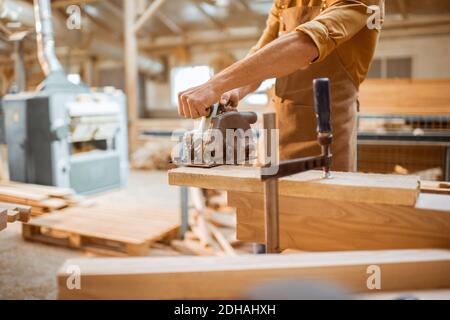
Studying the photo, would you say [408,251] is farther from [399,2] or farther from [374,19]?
[399,2]

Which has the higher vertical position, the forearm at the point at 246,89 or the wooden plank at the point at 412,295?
the forearm at the point at 246,89

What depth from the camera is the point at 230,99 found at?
1.80 meters

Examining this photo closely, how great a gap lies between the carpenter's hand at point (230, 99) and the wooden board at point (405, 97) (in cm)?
411

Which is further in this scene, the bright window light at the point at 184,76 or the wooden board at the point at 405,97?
the bright window light at the point at 184,76

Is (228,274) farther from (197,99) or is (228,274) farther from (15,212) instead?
(15,212)

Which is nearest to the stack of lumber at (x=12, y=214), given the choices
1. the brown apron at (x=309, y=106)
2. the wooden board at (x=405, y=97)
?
the brown apron at (x=309, y=106)

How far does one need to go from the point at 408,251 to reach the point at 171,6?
35.2 ft

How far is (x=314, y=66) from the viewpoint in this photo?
1.88 metres

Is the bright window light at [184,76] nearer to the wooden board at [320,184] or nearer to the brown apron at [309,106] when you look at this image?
the brown apron at [309,106]

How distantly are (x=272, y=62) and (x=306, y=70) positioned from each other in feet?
1.90

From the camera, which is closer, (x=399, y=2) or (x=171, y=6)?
(x=399, y=2)

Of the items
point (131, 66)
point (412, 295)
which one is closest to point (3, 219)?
point (412, 295)

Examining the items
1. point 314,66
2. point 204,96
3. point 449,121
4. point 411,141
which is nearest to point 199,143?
point 204,96

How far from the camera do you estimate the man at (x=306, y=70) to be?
1.37 m
